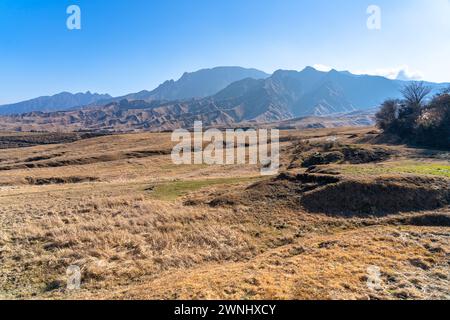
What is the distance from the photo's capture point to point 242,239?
1941cm

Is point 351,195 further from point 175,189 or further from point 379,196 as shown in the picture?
point 175,189

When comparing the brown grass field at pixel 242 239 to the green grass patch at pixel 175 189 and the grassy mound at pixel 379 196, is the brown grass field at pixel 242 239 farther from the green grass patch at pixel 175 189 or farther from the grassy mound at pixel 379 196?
the green grass patch at pixel 175 189

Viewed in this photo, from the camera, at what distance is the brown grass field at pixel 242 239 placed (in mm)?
12274

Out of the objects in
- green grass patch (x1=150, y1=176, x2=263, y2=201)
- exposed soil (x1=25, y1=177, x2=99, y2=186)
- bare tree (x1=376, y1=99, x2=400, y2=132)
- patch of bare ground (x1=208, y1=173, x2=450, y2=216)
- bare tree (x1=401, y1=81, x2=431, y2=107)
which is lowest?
exposed soil (x1=25, y1=177, x2=99, y2=186)

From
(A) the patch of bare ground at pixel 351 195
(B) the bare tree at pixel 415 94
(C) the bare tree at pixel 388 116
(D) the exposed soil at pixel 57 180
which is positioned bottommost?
(D) the exposed soil at pixel 57 180

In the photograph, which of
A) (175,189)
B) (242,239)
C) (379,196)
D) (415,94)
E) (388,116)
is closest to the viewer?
(242,239)

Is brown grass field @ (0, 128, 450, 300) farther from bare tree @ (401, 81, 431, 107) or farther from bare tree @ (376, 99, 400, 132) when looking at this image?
bare tree @ (401, 81, 431, 107)

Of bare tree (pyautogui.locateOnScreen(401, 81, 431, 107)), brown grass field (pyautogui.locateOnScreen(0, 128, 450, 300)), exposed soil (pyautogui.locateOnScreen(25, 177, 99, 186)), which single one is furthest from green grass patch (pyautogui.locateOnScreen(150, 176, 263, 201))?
bare tree (pyautogui.locateOnScreen(401, 81, 431, 107))

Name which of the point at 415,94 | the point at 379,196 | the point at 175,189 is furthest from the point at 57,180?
the point at 415,94

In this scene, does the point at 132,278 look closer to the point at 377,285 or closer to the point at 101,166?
the point at 377,285

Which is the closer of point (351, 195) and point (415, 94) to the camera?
point (351, 195)

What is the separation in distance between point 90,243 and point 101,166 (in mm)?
46888

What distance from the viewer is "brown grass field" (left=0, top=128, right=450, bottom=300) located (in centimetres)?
1227

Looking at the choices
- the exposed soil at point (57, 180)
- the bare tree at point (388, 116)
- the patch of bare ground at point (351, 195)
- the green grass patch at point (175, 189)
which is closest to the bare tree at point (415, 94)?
the bare tree at point (388, 116)
